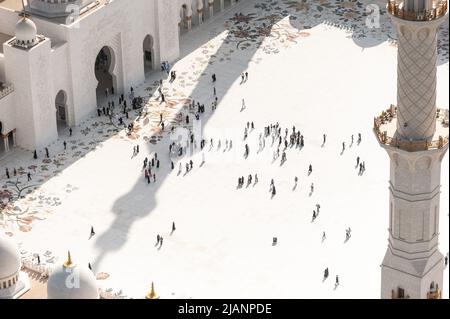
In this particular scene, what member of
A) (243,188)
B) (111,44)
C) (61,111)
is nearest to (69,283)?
(243,188)

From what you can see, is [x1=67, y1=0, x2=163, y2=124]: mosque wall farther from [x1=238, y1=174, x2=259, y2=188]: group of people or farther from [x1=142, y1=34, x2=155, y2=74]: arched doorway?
[x1=238, y1=174, x2=259, y2=188]: group of people

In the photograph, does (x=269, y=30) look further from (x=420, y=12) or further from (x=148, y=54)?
(x=420, y=12)

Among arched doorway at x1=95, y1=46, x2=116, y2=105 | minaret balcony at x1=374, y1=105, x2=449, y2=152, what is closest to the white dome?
minaret balcony at x1=374, y1=105, x2=449, y2=152

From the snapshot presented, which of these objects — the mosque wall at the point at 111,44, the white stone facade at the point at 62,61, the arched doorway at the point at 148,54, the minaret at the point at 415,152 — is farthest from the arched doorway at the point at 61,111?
the minaret at the point at 415,152

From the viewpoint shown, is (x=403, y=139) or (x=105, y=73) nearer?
(x=403, y=139)

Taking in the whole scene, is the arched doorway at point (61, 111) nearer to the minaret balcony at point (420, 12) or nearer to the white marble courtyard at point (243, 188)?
the white marble courtyard at point (243, 188)

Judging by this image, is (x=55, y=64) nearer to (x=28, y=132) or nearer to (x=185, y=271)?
(x=28, y=132)

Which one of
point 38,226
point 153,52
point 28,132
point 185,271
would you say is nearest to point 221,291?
point 185,271
